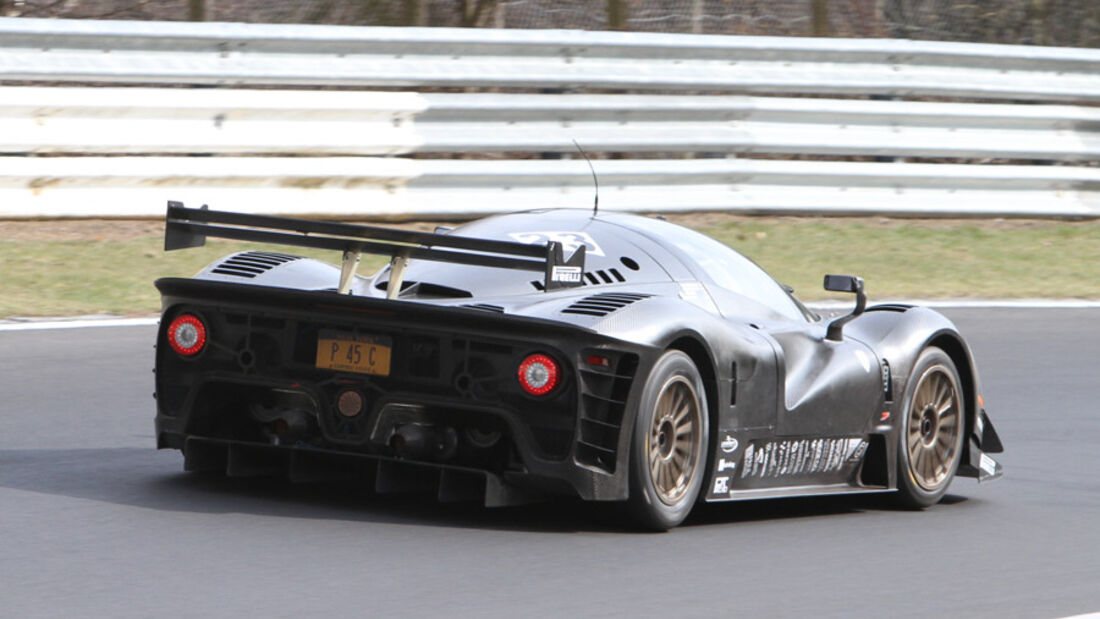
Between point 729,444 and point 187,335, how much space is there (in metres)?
1.84

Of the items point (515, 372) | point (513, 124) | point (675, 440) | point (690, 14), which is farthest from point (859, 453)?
point (690, 14)

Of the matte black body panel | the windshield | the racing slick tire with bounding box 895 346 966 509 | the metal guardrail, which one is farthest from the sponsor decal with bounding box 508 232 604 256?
the metal guardrail

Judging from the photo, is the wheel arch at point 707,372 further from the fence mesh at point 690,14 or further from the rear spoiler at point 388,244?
the fence mesh at point 690,14

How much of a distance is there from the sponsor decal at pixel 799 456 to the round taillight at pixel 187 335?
1.86 meters

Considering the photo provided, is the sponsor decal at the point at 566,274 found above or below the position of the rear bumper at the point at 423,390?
above

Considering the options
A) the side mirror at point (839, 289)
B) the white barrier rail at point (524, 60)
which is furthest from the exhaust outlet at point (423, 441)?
the white barrier rail at point (524, 60)

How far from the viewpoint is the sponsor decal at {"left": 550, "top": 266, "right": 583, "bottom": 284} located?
5711 millimetres

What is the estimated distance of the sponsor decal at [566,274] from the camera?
5.71 metres

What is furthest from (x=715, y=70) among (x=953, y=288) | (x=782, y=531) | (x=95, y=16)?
(x=782, y=531)

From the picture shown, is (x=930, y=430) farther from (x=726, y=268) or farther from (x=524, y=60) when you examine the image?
(x=524, y=60)

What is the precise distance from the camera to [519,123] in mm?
12469

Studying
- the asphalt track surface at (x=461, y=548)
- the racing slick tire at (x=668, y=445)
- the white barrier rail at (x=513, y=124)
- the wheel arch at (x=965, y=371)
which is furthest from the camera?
the white barrier rail at (x=513, y=124)

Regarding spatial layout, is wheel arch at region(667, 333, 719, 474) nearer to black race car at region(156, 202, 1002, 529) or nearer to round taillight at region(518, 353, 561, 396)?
black race car at region(156, 202, 1002, 529)

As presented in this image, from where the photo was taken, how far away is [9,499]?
5883 mm
